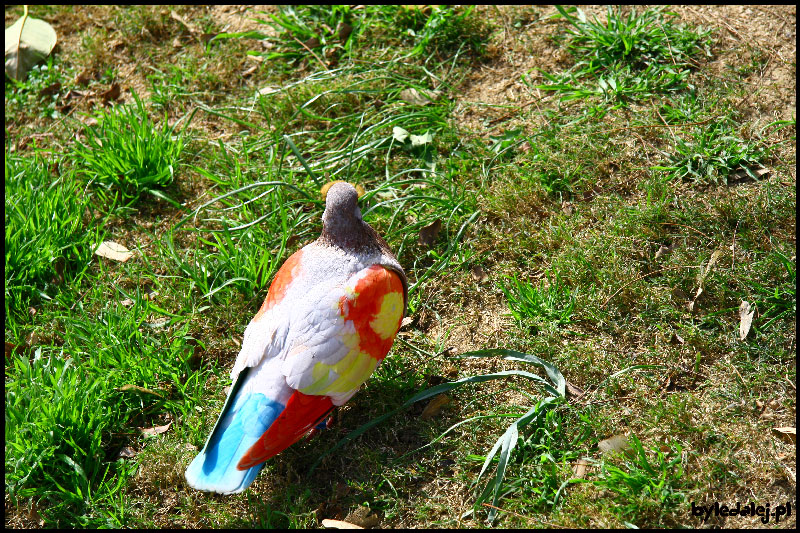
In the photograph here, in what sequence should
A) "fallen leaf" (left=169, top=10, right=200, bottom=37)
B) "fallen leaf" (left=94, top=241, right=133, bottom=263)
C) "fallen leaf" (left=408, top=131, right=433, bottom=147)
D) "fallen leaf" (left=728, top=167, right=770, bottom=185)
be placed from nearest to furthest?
"fallen leaf" (left=728, top=167, right=770, bottom=185)
"fallen leaf" (left=94, top=241, right=133, bottom=263)
"fallen leaf" (left=408, top=131, right=433, bottom=147)
"fallen leaf" (left=169, top=10, right=200, bottom=37)

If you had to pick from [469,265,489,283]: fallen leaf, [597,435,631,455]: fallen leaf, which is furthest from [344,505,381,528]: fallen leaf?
[469,265,489,283]: fallen leaf

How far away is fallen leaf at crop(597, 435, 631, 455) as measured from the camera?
2.52 metres

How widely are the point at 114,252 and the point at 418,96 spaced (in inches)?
70.4

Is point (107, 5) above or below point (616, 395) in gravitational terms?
above

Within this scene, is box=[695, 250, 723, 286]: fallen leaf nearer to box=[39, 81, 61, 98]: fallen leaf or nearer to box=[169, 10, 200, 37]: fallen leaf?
box=[169, 10, 200, 37]: fallen leaf

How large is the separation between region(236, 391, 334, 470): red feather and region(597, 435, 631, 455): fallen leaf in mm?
1010

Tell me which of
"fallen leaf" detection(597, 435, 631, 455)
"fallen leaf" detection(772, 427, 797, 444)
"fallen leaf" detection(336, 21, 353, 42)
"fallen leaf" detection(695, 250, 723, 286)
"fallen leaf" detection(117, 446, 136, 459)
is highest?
"fallen leaf" detection(336, 21, 353, 42)

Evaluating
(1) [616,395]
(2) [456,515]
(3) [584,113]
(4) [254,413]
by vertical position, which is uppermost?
(3) [584,113]

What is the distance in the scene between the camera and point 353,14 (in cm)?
421

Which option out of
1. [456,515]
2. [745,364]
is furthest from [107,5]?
[745,364]

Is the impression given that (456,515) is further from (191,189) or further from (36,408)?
(191,189)

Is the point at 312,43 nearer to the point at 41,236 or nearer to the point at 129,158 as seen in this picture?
the point at 129,158

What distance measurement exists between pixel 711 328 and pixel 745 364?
0.20 meters

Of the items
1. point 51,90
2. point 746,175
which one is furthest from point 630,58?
point 51,90
